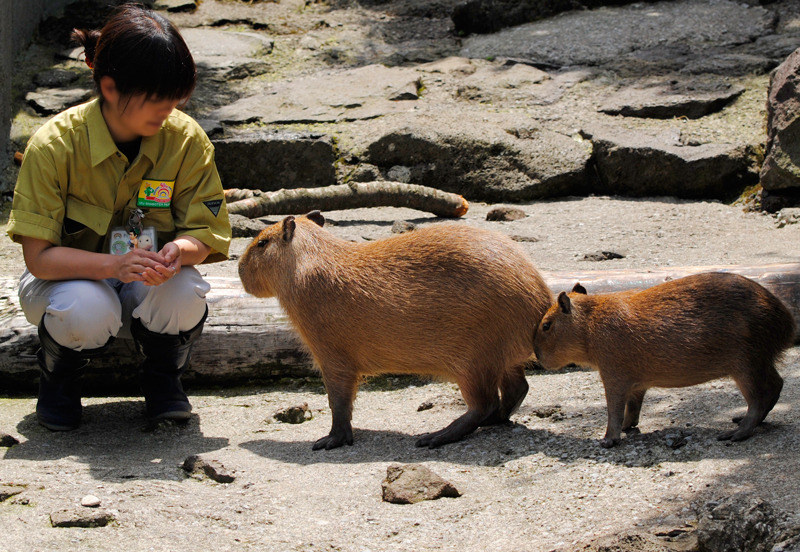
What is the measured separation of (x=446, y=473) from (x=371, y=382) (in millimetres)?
1269

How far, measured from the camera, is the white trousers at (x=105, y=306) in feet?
10.6

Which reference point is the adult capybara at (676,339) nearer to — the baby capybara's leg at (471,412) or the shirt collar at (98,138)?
the baby capybara's leg at (471,412)

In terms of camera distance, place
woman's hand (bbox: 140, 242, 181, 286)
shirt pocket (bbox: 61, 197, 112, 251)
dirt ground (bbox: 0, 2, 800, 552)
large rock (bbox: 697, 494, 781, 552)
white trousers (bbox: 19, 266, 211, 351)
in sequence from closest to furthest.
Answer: large rock (bbox: 697, 494, 781, 552)
dirt ground (bbox: 0, 2, 800, 552)
woman's hand (bbox: 140, 242, 181, 286)
white trousers (bbox: 19, 266, 211, 351)
shirt pocket (bbox: 61, 197, 112, 251)

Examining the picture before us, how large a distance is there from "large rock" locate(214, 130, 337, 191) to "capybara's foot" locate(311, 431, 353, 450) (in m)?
3.82

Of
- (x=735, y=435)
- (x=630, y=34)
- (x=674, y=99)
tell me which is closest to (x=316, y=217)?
(x=735, y=435)

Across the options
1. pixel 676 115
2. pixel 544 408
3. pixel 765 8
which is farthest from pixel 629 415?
pixel 765 8

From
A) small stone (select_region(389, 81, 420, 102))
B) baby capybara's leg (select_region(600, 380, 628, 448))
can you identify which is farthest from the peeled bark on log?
baby capybara's leg (select_region(600, 380, 628, 448))

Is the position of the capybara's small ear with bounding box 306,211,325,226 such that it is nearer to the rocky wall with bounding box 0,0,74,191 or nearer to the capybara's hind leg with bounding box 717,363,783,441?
the capybara's hind leg with bounding box 717,363,783,441

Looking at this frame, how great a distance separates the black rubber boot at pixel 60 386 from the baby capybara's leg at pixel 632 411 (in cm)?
Answer: 206

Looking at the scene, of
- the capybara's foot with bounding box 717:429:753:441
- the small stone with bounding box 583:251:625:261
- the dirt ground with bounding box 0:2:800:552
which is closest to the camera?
the dirt ground with bounding box 0:2:800:552

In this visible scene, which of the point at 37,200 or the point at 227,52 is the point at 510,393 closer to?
the point at 37,200

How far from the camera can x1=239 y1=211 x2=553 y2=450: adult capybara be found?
3297 mm

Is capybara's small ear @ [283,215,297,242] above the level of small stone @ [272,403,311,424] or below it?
above

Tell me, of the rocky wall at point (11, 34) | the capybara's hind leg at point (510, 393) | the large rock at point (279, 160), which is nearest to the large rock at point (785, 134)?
the large rock at point (279, 160)
